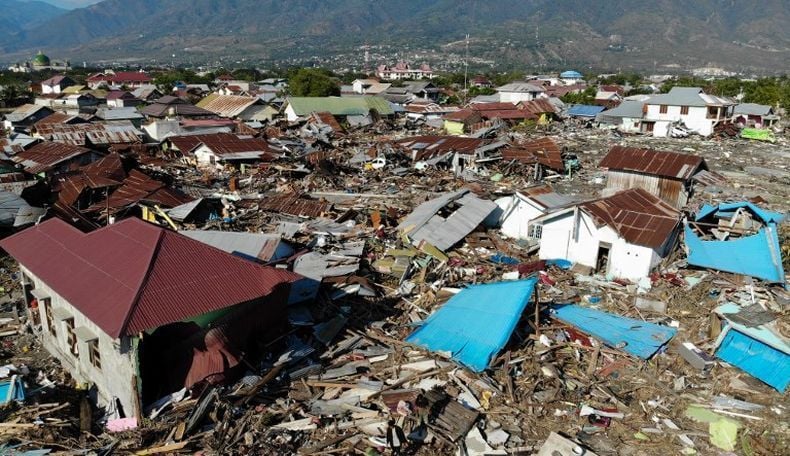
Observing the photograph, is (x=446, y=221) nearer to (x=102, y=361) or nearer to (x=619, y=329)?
(x=619, y=329)

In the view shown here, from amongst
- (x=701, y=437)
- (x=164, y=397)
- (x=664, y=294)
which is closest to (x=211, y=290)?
(x=164, y=397)

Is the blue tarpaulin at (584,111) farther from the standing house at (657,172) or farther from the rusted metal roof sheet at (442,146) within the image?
the standing house at (657,172)

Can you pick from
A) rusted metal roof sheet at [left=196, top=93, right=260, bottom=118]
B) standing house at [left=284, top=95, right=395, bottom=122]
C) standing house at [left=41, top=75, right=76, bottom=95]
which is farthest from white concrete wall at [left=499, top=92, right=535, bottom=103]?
standing house at [left=41, top=75, right=76, bottom=95]

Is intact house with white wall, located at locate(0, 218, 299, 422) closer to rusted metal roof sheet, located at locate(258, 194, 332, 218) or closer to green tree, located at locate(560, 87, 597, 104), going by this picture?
rusted metal roof sheet, located at locate(258, 194, 332, 218)

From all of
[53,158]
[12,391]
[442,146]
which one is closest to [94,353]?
[12,391]

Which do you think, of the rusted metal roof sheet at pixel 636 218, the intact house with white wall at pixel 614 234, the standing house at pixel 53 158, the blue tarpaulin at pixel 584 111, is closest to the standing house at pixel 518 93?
the blue tarpaulin at pixel 584 111

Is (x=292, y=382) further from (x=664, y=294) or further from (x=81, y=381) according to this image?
(x=664, y=294)
